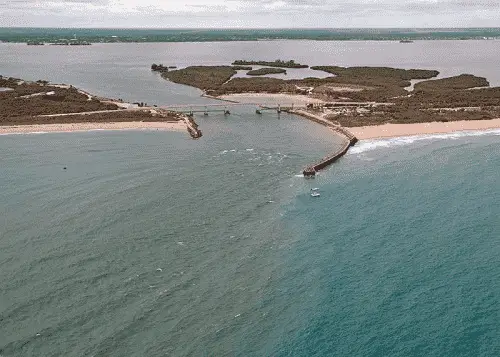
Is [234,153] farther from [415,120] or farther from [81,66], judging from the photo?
[81,66]

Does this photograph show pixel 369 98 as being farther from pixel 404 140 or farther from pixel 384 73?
Result: pixel 384 73

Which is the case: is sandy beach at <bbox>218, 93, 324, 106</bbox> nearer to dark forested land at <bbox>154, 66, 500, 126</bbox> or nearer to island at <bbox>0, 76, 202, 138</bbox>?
dark forested land at <bbox>154, 66, 500, 126</bbox>

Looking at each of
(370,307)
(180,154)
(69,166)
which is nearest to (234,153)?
(180,154)

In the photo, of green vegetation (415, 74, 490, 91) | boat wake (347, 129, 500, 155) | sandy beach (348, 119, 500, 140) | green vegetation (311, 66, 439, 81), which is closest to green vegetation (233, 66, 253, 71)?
green vegetation (311, 66, 439, 81)

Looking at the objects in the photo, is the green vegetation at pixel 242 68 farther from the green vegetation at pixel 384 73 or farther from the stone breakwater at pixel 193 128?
the stone breakwater at pixel 193 128

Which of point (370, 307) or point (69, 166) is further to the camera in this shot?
point (69, 166)

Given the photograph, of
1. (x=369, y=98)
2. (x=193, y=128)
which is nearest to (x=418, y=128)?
(x=369, y=98)
